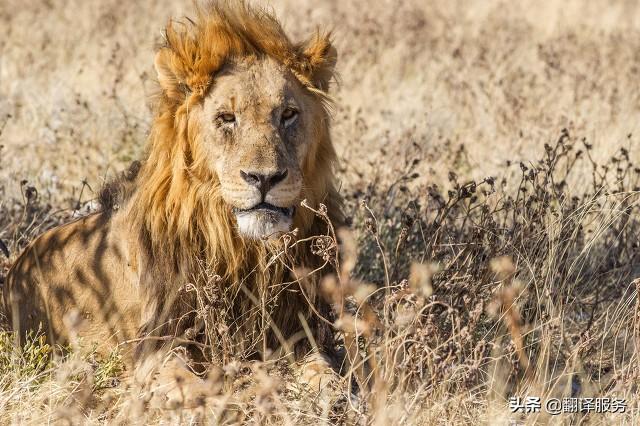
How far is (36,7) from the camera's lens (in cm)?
1262

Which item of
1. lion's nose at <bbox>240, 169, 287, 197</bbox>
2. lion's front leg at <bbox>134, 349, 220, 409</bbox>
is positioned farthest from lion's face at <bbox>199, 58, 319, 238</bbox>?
lion's front leg at <bbox>134, 349, 220, 409</bbox>

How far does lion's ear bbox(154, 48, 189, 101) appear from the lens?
472 cm

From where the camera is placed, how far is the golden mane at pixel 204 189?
4.63 metres

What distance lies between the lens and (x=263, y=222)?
4.33 m

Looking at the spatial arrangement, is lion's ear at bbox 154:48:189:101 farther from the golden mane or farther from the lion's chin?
the lion's chin

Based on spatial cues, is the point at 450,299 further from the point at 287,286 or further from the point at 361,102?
the point at 361,102

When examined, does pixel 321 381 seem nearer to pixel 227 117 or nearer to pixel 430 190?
pixel 227 117

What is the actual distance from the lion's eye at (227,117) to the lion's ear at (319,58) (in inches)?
20.3

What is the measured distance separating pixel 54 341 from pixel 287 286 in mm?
1285

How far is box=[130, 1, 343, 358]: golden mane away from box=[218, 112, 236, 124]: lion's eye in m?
0.13

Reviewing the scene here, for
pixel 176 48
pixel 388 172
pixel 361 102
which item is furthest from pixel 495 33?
pixel 176 48

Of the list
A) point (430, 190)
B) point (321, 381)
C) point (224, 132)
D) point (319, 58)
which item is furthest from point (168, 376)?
point (430, 190)

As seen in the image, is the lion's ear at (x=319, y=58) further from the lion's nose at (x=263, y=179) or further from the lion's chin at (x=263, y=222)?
the lion's chin at (x=263, y=222)

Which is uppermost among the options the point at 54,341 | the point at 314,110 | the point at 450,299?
the point at 314,110
